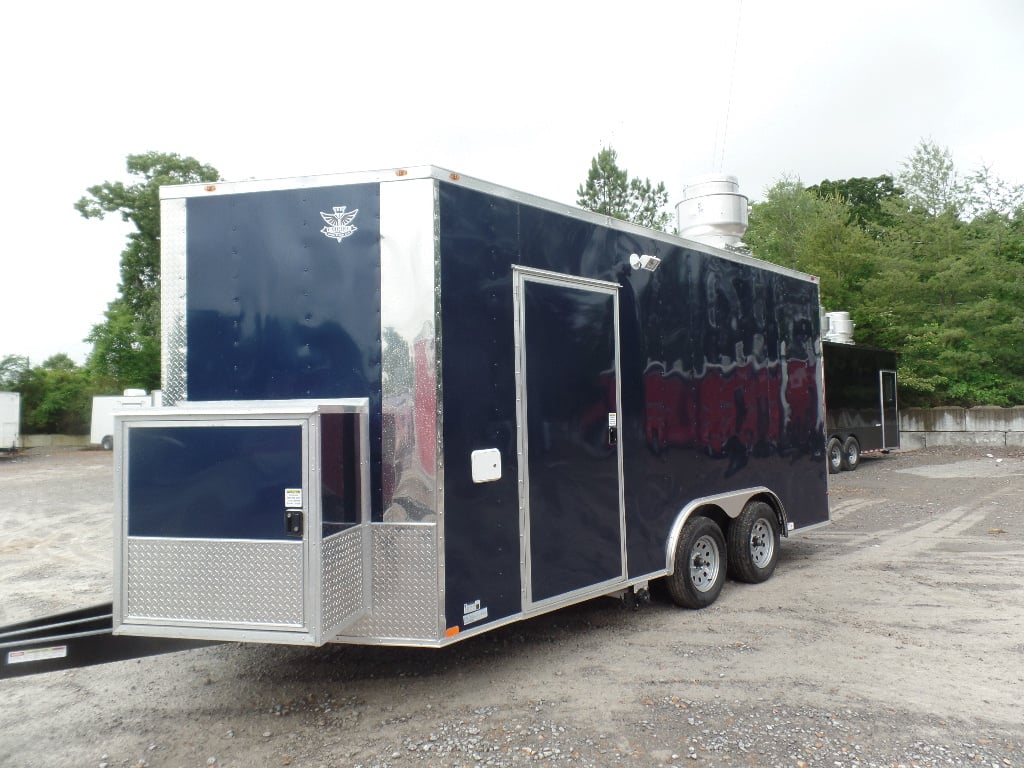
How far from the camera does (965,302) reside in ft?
70.1

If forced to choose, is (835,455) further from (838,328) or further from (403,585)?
(403,585)

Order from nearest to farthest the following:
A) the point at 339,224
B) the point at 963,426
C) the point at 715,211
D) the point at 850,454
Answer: the point at 339,224
the point at 715,211
the point at 850,454
the point at 963,426

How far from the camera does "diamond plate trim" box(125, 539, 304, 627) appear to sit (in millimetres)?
3520

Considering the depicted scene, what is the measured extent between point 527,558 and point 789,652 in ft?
6.23

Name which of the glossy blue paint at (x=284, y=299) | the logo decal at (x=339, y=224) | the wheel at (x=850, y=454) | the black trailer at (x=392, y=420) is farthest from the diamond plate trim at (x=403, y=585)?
the wheel at (x=850, y=454)

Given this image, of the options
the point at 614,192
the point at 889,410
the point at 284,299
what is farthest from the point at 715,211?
the point at 614,192

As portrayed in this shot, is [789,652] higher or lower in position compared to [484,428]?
lower

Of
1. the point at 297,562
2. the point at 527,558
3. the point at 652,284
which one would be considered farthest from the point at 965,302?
the point at 297,562

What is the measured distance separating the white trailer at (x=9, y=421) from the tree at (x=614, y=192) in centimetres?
2286

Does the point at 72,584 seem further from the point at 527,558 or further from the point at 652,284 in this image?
the point at 652,284

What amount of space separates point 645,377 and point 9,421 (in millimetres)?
28564

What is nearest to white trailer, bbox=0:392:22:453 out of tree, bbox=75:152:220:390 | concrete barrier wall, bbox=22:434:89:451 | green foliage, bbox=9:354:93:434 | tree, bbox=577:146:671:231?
tree, bbox=75:152:220:390

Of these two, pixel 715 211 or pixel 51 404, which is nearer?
pixel 715 211

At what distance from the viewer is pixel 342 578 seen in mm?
3688
